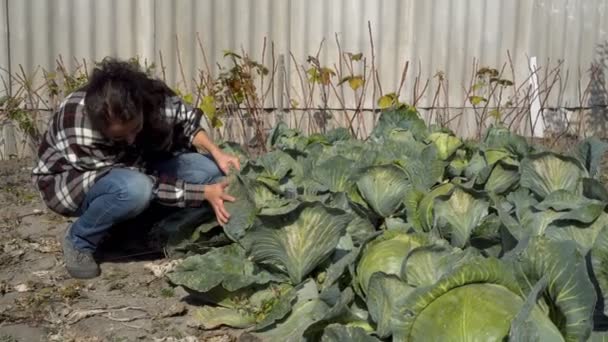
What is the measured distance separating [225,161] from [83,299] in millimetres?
960

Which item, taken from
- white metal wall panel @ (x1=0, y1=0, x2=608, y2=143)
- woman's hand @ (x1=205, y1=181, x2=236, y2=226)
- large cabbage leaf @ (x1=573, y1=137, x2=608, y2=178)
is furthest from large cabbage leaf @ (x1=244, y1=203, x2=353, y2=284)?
white metal wall panel @ (x1=0, y1=0, x2=608, y2=143)

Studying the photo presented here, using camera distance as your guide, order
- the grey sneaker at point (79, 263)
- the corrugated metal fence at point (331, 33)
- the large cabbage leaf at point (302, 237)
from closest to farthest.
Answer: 1. the large cabbage leaf at point (302, 237)
2. the grey sneaker at point (79, 263)
3. the corrugated metal fence at point (331, 33)

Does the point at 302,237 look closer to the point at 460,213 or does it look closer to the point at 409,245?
the point at 409,245

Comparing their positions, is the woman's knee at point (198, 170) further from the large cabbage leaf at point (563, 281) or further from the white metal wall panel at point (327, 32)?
the white metal wall panel at point (327, 32)

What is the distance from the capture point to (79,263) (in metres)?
3.92

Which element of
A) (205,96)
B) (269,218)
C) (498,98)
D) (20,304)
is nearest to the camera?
(269,218)

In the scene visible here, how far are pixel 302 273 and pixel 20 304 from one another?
1220 mm

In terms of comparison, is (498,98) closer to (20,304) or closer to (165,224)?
(165,224)

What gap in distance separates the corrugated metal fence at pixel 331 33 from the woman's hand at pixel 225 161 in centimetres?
244

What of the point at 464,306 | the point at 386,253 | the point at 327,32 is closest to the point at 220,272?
the point at 386,253

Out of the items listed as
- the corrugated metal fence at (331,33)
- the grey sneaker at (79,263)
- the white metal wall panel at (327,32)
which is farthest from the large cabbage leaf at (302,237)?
the corrugated metal fence at (331,33)

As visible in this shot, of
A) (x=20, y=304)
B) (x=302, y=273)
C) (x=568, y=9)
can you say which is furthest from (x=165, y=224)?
(x=568, y=9)

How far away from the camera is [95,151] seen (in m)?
3.92

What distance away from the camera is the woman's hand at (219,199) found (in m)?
3.65
